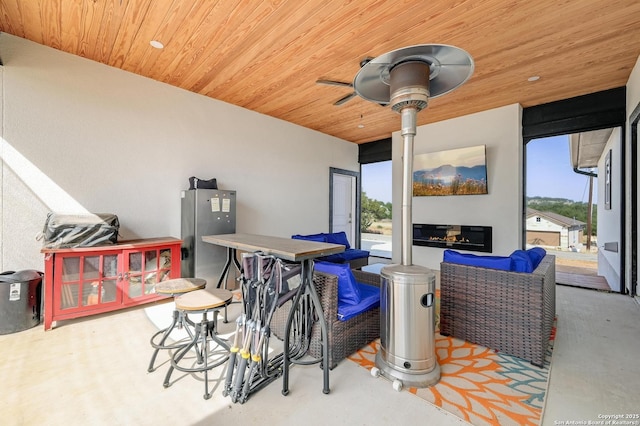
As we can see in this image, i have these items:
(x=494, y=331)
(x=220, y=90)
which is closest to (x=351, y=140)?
(x=220, y=90)

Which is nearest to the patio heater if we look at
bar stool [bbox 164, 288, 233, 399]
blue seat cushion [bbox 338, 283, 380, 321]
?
blue seat cushion [bbox 338, 283, 380, 321]

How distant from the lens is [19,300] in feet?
8.39

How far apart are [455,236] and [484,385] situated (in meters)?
3.51

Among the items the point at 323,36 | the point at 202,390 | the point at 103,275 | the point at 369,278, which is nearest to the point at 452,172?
the point at 369,278

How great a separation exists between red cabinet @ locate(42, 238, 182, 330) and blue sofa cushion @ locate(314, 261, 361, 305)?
85.4 inches

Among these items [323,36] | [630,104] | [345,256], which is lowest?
[345,256]

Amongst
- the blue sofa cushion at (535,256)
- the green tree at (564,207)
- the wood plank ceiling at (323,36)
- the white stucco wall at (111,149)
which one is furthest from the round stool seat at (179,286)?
the green tree at (564,207)

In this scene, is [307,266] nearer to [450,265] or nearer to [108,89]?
[450,265]

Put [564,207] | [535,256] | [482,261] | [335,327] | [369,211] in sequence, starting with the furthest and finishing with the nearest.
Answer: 1. [369,211]
2. [564,207]
3. [535,256]
4. [482,261]
5. [335,327]

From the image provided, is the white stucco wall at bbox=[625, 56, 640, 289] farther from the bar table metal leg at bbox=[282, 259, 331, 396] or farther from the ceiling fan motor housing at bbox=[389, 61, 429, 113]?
the bar table metal leg at bbox=[282, 259, 331, 396]

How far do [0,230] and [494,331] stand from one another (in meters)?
4.85

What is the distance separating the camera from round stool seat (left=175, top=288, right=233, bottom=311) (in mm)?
1783

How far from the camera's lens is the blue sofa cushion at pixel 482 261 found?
2273mm

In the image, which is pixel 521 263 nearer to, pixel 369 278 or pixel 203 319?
pixel 369 278
